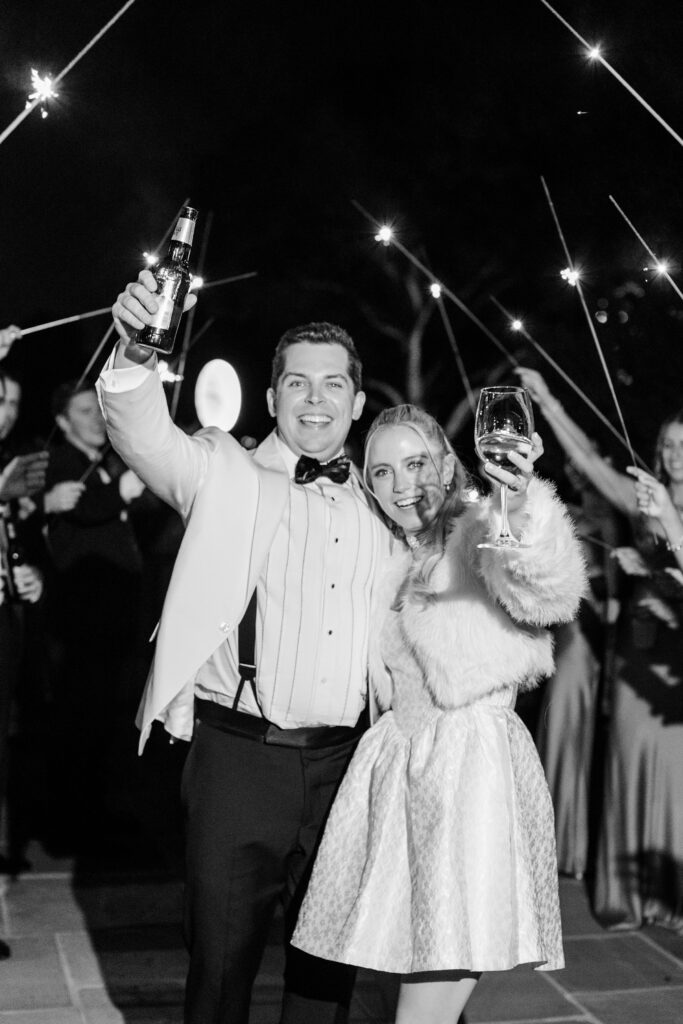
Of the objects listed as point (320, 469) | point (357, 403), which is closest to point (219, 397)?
point (357, 403)

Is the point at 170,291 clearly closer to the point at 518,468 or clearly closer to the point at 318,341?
the point at 318,341

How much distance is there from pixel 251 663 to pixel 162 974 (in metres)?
1.68

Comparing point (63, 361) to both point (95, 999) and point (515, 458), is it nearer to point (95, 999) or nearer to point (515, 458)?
point (95, 999)

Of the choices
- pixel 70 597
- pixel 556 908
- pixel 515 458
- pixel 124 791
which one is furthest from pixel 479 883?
pixel 124 791

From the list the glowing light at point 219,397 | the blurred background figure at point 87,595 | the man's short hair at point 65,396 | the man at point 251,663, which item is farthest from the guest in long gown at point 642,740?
the man's short hair at point 65,396

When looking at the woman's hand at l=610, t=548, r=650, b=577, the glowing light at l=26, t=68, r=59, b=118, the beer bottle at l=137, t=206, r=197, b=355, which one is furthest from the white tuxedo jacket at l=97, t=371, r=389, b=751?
the woman's hand at l=610, t=548, r=650, b=577

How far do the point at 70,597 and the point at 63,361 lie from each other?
92.6 inches

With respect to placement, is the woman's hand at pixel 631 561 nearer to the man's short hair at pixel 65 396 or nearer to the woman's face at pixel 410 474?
the woman's face at pixel 410 474

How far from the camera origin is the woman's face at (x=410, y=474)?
2811mm

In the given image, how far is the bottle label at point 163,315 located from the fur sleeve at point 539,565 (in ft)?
2.65

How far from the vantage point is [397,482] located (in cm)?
282

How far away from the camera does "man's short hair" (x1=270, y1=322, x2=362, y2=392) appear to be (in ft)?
9.70

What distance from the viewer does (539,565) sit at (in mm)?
2297

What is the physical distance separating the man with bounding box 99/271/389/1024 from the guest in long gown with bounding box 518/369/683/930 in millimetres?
1739
